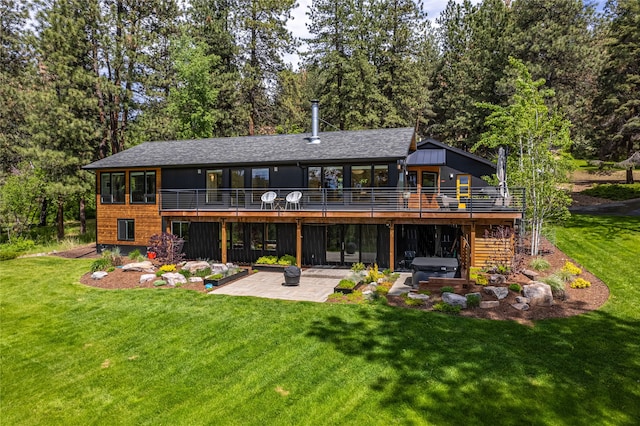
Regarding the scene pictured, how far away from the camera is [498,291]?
10.7 metres

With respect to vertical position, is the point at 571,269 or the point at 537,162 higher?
the point at 537,162

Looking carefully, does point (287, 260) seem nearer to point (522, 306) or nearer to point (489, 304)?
point (489, 304)

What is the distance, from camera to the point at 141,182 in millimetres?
19953

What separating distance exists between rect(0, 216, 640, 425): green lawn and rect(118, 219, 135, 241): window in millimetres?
8574

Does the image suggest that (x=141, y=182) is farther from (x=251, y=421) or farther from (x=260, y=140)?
(x=251, y=421)

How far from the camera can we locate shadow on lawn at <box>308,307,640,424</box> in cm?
600

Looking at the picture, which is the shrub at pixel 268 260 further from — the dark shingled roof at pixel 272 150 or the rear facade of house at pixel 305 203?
the dark shingled roof at pixel 272 150

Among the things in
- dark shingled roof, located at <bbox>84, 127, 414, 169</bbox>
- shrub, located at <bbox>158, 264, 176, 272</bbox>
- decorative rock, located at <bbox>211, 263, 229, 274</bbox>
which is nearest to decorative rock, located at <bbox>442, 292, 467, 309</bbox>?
dark shingled roof, located at <bbox>84, 127, 414, 169</bbox>

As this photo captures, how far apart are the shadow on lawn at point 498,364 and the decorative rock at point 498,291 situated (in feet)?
4.99

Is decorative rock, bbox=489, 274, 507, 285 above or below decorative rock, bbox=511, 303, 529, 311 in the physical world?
above

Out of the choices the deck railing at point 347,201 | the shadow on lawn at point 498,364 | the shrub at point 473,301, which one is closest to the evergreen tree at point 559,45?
the deck railing at point 347,201

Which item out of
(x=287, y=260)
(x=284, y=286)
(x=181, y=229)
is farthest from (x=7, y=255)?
(x=284, y=286)

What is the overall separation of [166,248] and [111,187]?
21.4 feet

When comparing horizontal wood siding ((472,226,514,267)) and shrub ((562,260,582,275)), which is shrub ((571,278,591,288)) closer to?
shrub ((562,260,582,275))
